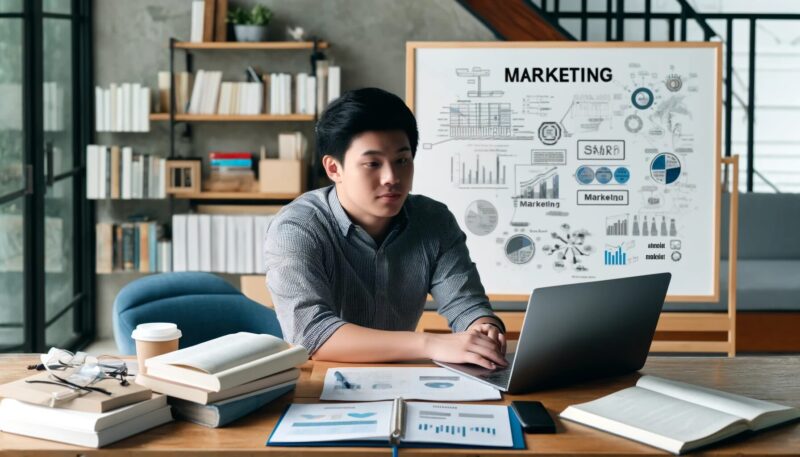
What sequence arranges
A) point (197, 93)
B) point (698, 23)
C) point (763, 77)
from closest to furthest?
point (197, 93), point (698, 23), point (763, 77)

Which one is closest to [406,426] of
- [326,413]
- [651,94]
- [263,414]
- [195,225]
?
[326,413]

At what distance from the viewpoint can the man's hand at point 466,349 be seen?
6.33 ft

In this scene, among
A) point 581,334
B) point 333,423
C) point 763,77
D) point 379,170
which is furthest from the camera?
point 763,77

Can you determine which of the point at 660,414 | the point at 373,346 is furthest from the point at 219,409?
the point at 660,414

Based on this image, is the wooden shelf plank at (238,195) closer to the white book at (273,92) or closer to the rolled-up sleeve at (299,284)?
the white book at (273,92)

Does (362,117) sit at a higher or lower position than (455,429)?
higher

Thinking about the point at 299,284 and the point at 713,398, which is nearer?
the point at 713,398

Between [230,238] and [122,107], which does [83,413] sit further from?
[122,107]

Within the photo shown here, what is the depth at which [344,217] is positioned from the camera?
234cm

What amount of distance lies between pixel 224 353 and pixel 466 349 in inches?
20.9

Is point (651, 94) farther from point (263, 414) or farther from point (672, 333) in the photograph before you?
point (263, 414)

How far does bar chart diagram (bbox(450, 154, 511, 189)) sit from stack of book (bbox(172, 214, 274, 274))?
70.4 inches

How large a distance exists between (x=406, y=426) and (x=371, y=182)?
0.83m

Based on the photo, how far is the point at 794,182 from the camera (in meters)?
6.30
